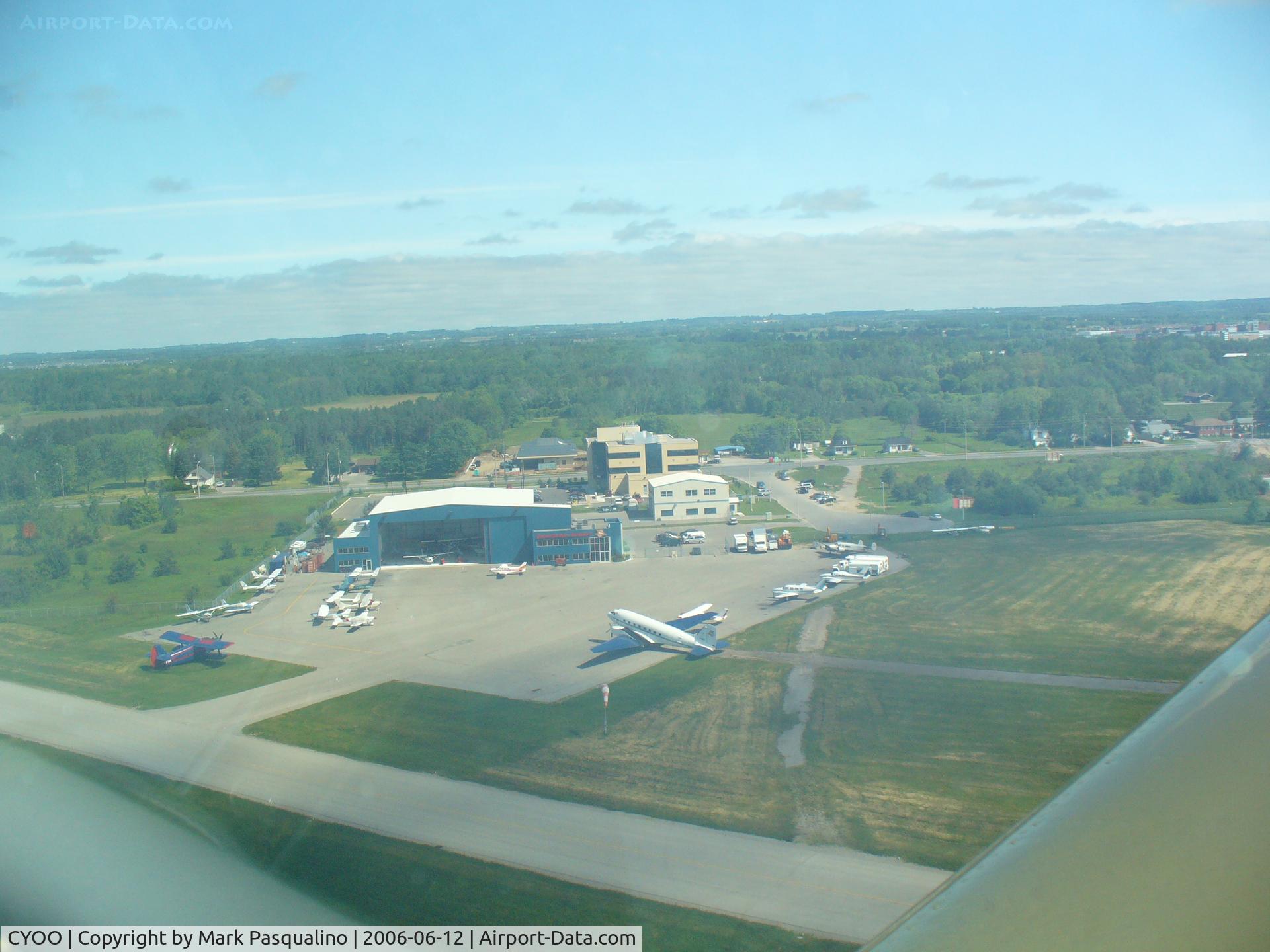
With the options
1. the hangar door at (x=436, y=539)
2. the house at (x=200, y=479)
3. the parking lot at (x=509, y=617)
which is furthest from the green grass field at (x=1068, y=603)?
the house at (x=200, y=479)

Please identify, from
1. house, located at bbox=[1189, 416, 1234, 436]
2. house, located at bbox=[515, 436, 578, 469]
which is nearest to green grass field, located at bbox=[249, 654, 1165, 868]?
house, located at bbox=[515, 436, 578, 469]

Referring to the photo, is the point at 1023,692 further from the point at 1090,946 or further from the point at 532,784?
the point at 1090,946

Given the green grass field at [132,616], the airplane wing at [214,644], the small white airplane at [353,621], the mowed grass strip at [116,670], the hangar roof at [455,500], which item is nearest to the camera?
the mowed grass strip at [116,670]

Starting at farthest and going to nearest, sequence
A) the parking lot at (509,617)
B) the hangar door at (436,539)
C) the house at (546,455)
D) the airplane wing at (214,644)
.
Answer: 1. the house at (546,455)
2. the hangar door at (436,539)
3. the airplane wing at (214,644)
4. the parking lot at (509,617)

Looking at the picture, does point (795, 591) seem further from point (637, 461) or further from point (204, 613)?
point (637, 461)

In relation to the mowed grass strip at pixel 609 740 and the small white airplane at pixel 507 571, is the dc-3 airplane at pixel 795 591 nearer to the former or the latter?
the mowed grass strip at pixel 609 740
